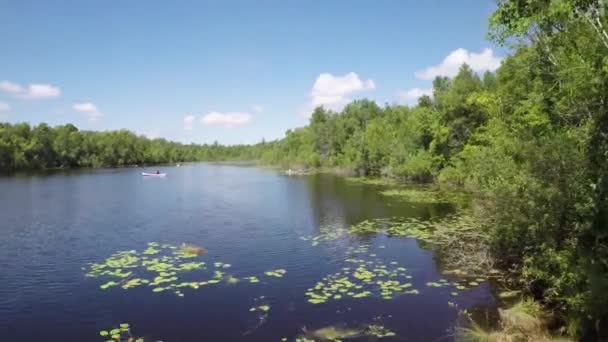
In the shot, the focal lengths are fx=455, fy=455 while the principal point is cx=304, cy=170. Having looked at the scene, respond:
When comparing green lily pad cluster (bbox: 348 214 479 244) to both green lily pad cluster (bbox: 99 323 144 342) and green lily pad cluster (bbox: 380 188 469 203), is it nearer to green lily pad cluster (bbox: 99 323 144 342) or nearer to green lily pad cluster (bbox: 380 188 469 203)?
green lily pad cluster (bbox: 380 188 469 203)

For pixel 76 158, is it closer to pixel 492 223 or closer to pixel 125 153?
pixel 125 153

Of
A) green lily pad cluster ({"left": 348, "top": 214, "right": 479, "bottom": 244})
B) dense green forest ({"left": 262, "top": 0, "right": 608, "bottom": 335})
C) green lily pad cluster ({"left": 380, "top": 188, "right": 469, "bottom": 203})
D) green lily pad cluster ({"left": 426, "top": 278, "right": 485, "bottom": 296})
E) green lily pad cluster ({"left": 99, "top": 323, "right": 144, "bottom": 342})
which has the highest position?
dense green forest ({"left": 262, "top": 0, "right": 608, "bottom": 335})

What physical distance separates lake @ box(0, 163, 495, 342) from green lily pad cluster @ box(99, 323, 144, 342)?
231mm

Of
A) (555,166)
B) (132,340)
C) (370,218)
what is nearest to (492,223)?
(555,166)

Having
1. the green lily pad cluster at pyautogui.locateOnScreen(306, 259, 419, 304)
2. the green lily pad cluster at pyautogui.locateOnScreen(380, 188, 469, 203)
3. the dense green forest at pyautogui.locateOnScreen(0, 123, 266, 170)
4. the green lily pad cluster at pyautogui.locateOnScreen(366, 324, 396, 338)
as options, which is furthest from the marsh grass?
the dense green forest at pyautogui.locateOnScreen(0, 123, 266, 170)

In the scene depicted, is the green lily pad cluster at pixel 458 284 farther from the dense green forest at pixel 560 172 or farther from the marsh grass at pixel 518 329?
the marsh grass at pixel 518 329

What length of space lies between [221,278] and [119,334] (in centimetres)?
580

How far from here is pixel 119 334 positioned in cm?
1362

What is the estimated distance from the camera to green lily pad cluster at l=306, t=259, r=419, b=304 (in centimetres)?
1669

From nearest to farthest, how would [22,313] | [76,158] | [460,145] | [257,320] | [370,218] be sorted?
[257,320], [22,313], [370,218], [460,145], [76,158]

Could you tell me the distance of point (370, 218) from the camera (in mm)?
32688

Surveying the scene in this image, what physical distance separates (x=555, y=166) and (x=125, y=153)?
499ft

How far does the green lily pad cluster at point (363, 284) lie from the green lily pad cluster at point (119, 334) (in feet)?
19.8

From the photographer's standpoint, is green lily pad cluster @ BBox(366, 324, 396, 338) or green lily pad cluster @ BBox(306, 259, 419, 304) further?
green lily pad cluster @ BBox(306, 259, 419, 304)
